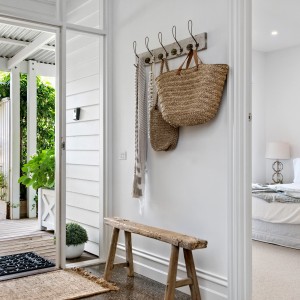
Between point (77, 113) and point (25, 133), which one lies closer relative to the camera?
point (77, 113)

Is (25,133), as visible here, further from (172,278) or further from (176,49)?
(172,278)

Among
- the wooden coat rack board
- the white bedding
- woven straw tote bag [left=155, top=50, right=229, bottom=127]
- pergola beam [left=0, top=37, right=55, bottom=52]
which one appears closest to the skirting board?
woven straw tote bag [left=155, top=50, right=229, bottom=127]

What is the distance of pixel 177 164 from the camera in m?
3.32

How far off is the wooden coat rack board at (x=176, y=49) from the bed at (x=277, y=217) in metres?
2.39

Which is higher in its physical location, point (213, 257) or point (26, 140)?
point (26, 140)

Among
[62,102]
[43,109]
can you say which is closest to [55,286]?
[62,102]

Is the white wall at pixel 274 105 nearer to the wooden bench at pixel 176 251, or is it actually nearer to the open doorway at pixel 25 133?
the open doorway at pixel 25 133

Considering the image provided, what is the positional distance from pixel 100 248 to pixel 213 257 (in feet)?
4.89

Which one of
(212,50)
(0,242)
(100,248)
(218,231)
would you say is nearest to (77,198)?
(100,248)

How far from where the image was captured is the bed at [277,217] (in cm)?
462

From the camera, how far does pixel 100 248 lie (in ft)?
13.4

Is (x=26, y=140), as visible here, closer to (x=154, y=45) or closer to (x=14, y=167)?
(x=14, y=167)

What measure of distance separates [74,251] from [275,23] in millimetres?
4084

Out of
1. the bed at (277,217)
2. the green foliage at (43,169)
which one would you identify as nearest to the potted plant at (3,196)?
the green foliage at (43,169)
